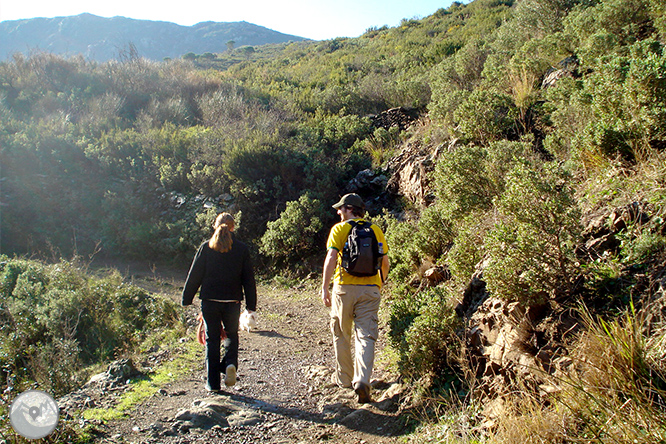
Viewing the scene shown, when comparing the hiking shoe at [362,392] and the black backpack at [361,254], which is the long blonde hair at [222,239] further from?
the hiking shoe at [362,392]

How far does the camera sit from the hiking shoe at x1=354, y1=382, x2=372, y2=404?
11.8ft

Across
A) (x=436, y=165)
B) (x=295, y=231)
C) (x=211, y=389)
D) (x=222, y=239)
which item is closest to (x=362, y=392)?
(x=211, y=389)

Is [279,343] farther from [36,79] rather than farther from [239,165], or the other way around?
[36,79]

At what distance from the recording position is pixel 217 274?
394 cm

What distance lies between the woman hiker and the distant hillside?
75534 millimetres

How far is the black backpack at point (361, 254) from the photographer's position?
145 inches

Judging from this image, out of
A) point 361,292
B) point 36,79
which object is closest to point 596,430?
point 361,292

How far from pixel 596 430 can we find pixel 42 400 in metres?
3.82
